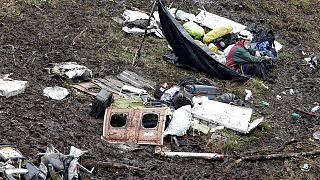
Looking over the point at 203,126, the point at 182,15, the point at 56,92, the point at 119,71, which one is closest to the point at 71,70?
the point at 56,92

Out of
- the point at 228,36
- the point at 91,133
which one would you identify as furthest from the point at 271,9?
the point at 91,133

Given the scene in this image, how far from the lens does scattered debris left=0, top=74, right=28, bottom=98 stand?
29.6ft

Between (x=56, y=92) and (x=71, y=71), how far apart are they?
0.77 m

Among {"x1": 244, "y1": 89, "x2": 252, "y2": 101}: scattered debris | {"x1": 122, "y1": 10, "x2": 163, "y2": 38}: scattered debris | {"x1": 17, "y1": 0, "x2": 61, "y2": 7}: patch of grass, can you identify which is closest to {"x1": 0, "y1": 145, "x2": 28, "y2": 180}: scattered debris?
{"x1": 244, "y1": 89, "x2": 252, "y2": 101}: scattered debris

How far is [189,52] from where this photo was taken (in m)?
11.1

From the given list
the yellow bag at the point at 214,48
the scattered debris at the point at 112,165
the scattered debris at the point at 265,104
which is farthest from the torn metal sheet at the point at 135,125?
the yellow bag at the point at 214,48

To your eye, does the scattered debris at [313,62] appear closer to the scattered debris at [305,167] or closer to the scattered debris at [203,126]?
the scattered debris at [203,126]

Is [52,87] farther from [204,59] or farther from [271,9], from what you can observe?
[271,9]

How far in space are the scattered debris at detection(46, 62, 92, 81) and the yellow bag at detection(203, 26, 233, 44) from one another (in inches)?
127

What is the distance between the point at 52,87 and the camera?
9.52 metres

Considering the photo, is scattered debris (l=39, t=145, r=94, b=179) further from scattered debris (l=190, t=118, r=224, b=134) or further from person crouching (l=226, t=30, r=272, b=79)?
person crouching (l=226, t=30, r=272, b=79)

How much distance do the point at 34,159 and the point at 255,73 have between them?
571 centimetres

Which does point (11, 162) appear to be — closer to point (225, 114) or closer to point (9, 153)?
point (9, 153)

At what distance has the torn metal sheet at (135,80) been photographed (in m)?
10.2
